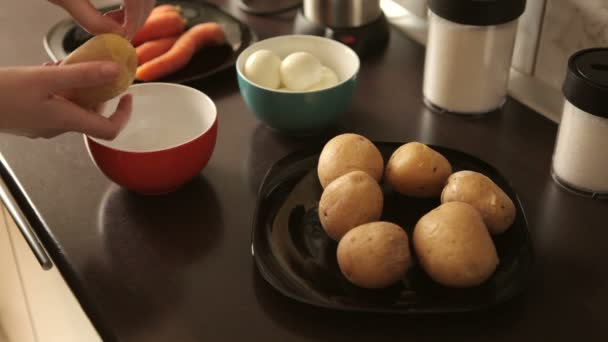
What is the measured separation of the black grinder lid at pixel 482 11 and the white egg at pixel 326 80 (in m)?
0.17

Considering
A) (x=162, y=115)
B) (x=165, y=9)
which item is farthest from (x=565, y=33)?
(x=165, y=9)

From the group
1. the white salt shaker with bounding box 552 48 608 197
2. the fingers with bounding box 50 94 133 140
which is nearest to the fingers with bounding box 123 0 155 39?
the fingers with bounding box 50 94 133 140

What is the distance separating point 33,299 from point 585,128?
2.81ft

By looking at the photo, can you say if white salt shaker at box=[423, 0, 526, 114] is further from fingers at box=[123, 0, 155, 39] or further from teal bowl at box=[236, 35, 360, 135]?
fingers at box=[123, 0, 155, 39]

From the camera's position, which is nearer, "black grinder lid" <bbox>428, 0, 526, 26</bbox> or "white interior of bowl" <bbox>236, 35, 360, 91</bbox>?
"black grinder lid" <bbox>428, 0, 526, 26</bbox>

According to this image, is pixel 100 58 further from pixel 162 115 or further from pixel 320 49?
pixel 320 49

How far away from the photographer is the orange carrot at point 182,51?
1.09 m

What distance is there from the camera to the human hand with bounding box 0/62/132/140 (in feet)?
2.24

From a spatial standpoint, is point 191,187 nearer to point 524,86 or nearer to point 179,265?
point 179,265

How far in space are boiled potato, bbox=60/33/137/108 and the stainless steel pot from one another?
44 centimetres

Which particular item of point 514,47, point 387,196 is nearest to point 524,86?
point 514,47

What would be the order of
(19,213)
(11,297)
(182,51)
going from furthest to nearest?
(11,297)
(182,51)
(19,213)

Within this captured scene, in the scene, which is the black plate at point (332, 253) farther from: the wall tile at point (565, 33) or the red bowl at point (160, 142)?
the wall tile at point (565, 33)

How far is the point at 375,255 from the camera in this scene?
0.67 metres
